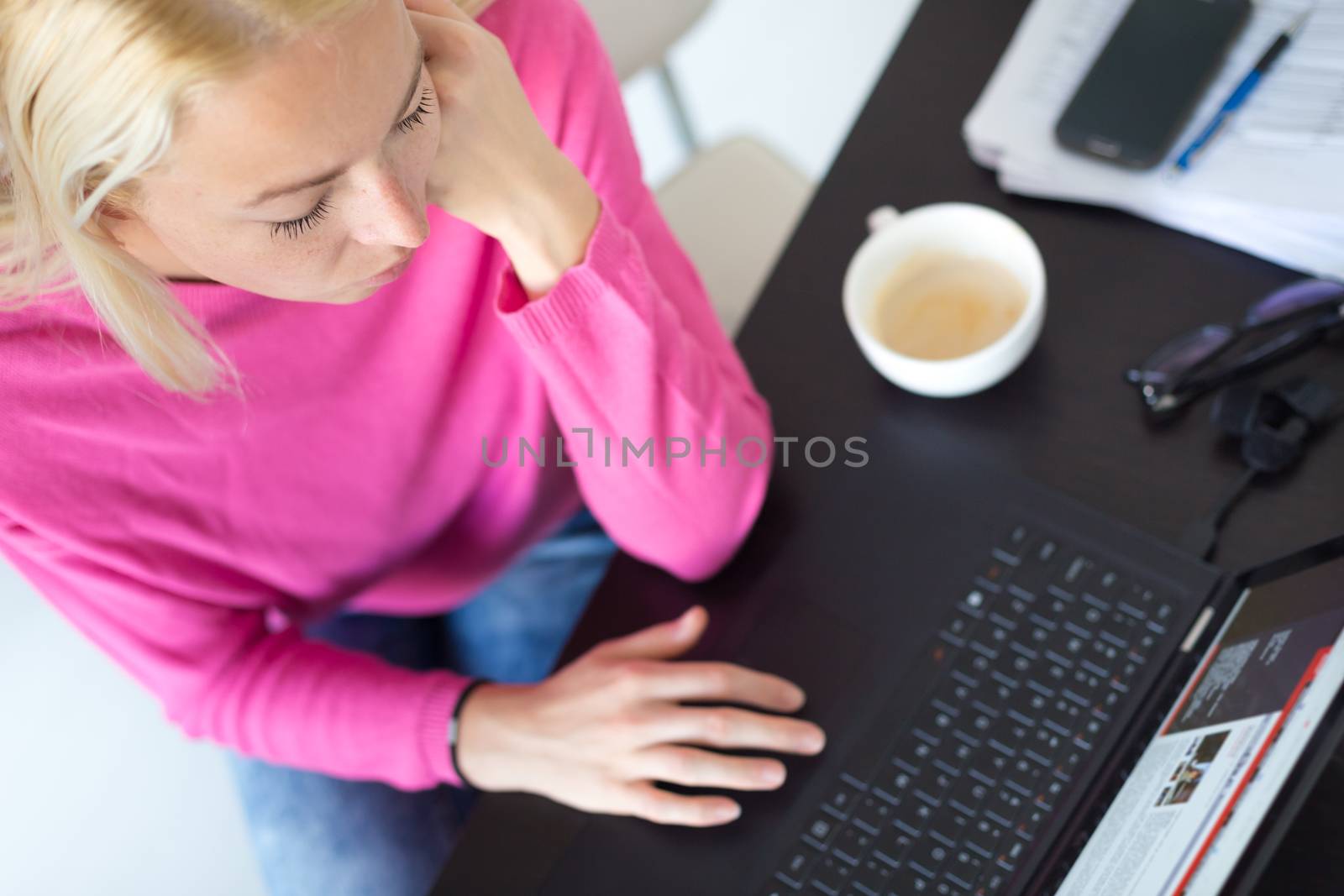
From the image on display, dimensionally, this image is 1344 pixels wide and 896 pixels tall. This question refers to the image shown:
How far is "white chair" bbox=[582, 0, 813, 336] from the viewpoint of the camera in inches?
46.6

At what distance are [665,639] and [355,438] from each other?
0.29m

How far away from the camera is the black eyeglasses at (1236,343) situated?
2.36 feet

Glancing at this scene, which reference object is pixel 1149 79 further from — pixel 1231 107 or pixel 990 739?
pixel 990 739

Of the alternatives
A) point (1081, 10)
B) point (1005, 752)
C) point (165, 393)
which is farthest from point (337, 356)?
point (1081, 10)

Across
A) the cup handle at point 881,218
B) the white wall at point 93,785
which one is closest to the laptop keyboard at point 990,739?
the cup handle at point 881,218

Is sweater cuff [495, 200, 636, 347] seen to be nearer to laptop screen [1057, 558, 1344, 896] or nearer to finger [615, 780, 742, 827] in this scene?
finger [615, 780, 742, 827]

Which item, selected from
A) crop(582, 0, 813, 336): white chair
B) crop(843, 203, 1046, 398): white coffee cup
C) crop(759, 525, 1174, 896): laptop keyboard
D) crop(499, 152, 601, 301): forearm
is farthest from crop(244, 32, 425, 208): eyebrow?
crop(582, 0, 813, 336): white chair

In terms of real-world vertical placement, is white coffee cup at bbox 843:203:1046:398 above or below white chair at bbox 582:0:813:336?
below

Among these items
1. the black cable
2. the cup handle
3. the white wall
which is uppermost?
the cup handle

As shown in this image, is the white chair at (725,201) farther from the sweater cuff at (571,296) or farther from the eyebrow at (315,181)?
the eyebrow at (315,181)

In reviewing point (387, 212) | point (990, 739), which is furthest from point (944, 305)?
point (387, 212)

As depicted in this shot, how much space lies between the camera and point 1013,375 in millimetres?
795

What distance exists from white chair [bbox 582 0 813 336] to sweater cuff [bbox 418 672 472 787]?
52cm

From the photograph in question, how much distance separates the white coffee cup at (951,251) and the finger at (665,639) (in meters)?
0.22
